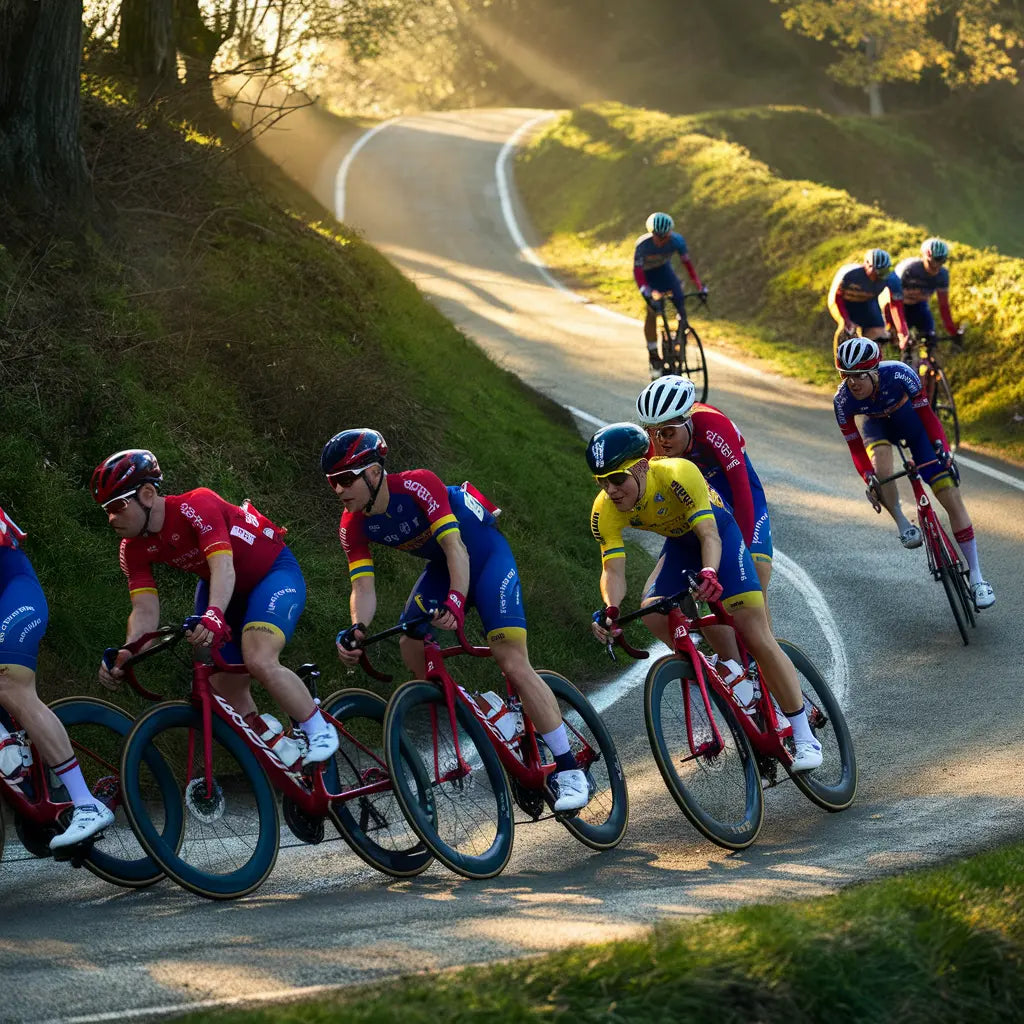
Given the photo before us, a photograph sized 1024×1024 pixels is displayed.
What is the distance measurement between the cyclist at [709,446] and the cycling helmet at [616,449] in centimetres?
98

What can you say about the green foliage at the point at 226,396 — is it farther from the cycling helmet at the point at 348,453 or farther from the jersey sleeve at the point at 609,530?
the jersey sleeve at the point at 609,530

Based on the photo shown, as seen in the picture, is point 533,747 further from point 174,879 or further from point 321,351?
point 321,351

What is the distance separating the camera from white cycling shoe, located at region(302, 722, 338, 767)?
23.4ft

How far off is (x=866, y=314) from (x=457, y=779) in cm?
1072

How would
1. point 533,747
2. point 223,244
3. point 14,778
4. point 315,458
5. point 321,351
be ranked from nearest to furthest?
point 14,778 < point 533,747 < point 315,458 < point 321,351 < point 223,244

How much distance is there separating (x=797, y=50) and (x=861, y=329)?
50803 millimetres

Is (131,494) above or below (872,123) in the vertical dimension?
below

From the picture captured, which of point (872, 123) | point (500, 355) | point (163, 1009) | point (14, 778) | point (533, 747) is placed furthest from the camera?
point (872, 123)

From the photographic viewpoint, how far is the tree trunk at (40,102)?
1288 cm

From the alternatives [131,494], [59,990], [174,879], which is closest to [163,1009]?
[59,990]

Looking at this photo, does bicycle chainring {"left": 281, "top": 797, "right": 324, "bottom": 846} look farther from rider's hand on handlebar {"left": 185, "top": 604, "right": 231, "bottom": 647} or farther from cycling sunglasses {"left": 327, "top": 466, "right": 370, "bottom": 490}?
cycling sunglasses {"left": 327, "top": 466, "right": 370, "bottom": 490}

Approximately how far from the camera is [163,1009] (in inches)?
198

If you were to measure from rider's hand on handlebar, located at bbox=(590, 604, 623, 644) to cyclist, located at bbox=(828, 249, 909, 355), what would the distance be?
31.5 ft

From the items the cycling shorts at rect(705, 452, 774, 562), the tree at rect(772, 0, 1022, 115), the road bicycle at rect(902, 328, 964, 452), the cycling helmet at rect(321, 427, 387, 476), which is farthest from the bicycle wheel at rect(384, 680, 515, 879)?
the tree at rect(772, 0, 1022, 115)
